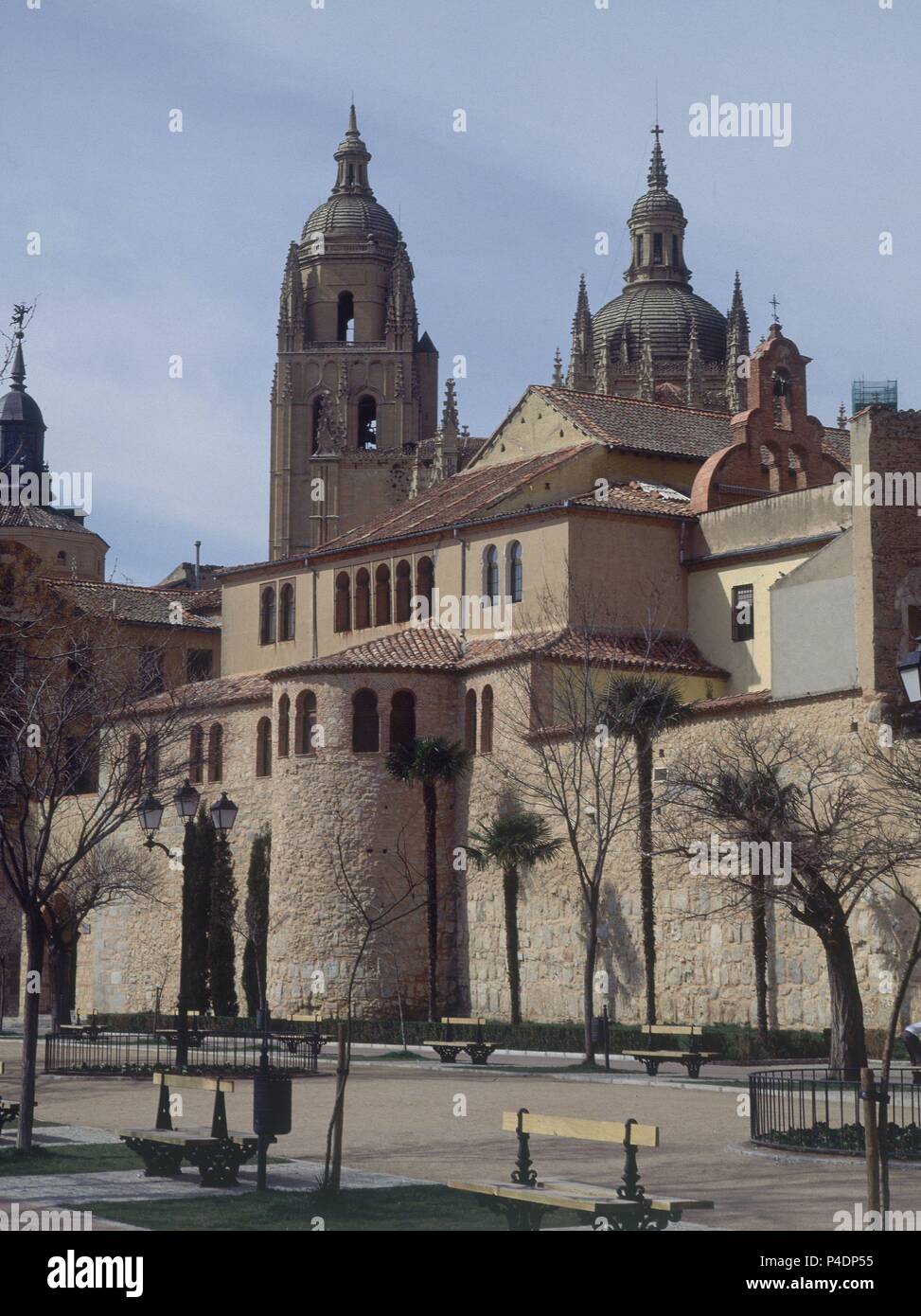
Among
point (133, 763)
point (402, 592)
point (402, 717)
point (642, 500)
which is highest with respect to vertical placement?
point (642, 500)

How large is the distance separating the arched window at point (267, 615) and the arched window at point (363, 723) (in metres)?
11.4

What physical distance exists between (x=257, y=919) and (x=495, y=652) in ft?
31.9

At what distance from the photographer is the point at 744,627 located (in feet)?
151

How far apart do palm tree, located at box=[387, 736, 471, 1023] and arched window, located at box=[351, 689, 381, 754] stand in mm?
764

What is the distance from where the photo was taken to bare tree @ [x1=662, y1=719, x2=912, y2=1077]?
2470 cm

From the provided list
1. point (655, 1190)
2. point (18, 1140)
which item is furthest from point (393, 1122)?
point (655, 1190)

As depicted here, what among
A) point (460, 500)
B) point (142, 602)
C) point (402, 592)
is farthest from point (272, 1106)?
point (142, 602)

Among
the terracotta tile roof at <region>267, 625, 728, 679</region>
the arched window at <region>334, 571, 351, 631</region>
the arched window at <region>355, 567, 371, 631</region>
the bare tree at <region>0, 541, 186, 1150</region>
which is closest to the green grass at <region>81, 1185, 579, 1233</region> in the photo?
the bare tree at <region>0, 541, 186, 1150</region>

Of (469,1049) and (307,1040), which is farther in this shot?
(469,1049)

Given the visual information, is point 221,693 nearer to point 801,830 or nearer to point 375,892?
point 375,892

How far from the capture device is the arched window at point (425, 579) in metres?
50.5

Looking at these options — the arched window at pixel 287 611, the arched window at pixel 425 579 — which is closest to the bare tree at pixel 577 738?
the arched window at pixel 425 579

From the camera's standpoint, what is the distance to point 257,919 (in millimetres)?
49094
